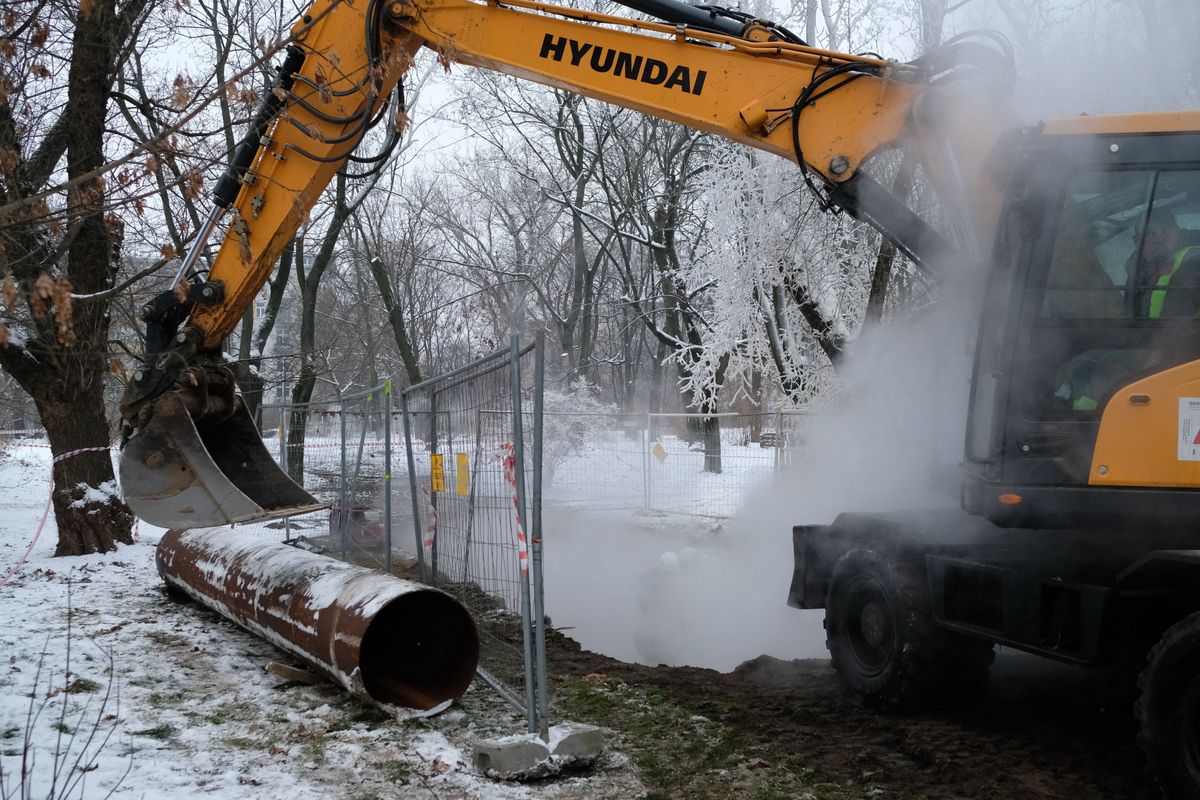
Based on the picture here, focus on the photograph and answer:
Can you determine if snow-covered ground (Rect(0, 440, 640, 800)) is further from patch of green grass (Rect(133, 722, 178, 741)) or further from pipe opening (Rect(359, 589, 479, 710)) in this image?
pipe opening (Rect(359, 589, 479, 710))

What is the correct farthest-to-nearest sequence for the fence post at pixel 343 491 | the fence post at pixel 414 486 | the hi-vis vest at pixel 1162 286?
1. the fence post at pixel 343 491
2. the fence post at pixel 414 486
3. the hi-vis vest at pixel 1162 286

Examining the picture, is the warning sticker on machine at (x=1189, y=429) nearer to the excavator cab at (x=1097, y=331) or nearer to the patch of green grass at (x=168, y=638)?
the excavator cab at (x=1097, y=331)

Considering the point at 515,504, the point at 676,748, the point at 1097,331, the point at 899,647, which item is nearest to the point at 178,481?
the point at 515,504

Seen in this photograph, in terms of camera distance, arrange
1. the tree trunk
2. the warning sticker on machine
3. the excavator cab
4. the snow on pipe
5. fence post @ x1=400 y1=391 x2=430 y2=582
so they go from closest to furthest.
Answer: the warning sticker on machine → the excavator cab → the snow on pipe → fence post @ x1=400 y1=391 x2=430 y2=582 → the tree trunk

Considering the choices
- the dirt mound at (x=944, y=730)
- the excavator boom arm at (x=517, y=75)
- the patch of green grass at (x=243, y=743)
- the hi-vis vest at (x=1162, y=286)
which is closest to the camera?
the hi-vis vest at (x=1162, y=286)

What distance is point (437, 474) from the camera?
759cm

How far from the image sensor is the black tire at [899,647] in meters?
6.17

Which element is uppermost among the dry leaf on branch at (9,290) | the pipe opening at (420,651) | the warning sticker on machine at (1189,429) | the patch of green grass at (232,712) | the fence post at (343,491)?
the dry leaf on branch at (9,290)

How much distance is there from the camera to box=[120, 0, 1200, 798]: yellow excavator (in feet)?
15.7

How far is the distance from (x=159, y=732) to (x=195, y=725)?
0.23 m

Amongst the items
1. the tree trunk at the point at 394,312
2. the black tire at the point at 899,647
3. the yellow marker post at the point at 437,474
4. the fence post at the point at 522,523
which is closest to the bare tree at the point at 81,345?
the yellow marker post at the point at 437,474

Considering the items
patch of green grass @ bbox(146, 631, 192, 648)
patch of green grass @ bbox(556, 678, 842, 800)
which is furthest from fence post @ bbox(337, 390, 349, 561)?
patch of green grass @ bbox(556, 678, 842, 800)

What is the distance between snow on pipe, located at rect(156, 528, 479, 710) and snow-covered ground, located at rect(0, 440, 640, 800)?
0.76 feet

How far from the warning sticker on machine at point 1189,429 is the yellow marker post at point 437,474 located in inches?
193
